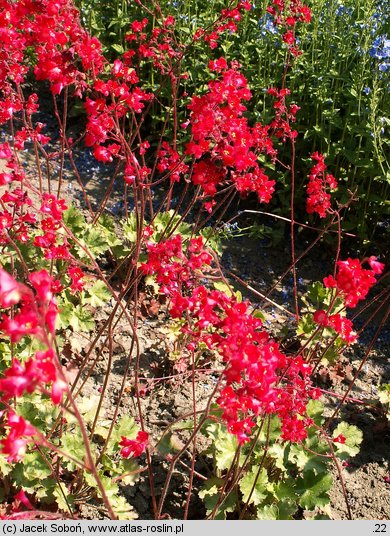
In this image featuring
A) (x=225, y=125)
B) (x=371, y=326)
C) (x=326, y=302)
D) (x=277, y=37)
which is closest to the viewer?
(x=225, y=125)

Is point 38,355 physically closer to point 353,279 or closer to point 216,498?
point 353,279

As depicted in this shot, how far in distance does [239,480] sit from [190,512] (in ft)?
1.11

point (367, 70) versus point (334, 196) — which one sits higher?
point (367, 70)

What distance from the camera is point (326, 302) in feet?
12.6

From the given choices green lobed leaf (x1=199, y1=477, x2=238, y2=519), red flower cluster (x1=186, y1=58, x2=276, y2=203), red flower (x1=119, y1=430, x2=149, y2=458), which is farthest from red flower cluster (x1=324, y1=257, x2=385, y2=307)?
green lobed leaf (x1=199, y1=477, x2=238, y2=519)

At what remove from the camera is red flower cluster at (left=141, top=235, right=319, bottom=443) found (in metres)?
1.77

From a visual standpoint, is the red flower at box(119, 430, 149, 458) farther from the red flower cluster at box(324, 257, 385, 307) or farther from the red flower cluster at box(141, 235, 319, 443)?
the red flower cluster at box(324, 257, 385, 307)

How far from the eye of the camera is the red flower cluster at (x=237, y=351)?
1.77 metres

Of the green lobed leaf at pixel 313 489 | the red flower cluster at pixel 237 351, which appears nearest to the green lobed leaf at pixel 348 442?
the green lobed leaf at pixel 313 489

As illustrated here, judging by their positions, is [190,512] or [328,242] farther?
[328,242]

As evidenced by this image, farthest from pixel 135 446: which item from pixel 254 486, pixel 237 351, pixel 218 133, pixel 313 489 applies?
pixel 218 133

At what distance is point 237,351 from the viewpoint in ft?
5.74

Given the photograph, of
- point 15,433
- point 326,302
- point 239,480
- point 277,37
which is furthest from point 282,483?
point 277,37

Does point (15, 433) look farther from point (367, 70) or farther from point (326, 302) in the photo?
point (367, 70)
